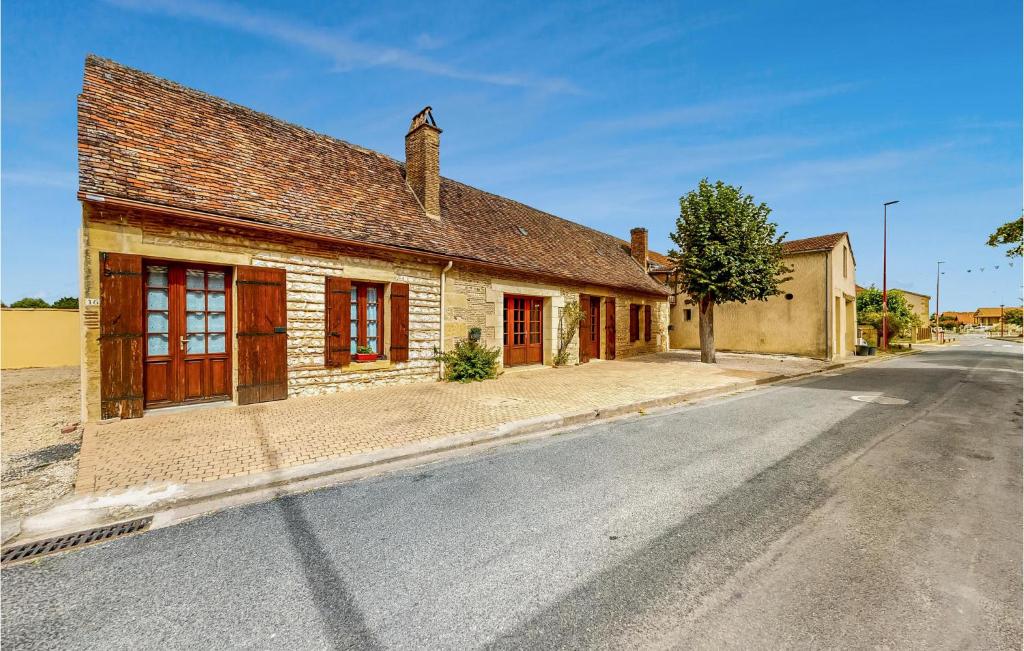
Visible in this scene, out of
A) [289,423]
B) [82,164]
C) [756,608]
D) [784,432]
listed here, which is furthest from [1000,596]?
[82,164]

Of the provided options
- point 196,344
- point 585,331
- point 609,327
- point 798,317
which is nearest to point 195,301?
point 196,344

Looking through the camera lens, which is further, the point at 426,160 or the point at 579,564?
the point at 426,160

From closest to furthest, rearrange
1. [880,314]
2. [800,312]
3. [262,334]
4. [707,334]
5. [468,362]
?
[262,334], [468,362], [707,334], [800,312], [880,314]

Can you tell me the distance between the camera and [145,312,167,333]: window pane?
654 cm

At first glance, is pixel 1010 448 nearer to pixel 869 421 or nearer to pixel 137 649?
pixel 869 421

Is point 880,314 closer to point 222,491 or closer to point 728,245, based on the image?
point 728,245

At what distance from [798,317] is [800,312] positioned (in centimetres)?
23

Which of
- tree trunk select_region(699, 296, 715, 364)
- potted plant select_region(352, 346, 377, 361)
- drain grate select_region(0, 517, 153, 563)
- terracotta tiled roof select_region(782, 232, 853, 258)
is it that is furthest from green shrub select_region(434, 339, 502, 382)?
terracotta tiled roof select_region(782, 232, 853, 258)

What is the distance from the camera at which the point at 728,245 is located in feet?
42.8

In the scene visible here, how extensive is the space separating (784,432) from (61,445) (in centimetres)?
949

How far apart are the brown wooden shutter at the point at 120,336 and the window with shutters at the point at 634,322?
1507 centimetres

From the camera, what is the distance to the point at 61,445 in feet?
17.0

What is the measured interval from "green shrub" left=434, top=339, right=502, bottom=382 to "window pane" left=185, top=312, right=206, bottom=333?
4.56 m

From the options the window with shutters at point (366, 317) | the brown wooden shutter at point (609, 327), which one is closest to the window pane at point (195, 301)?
the window with shutters at point (366, 317)
